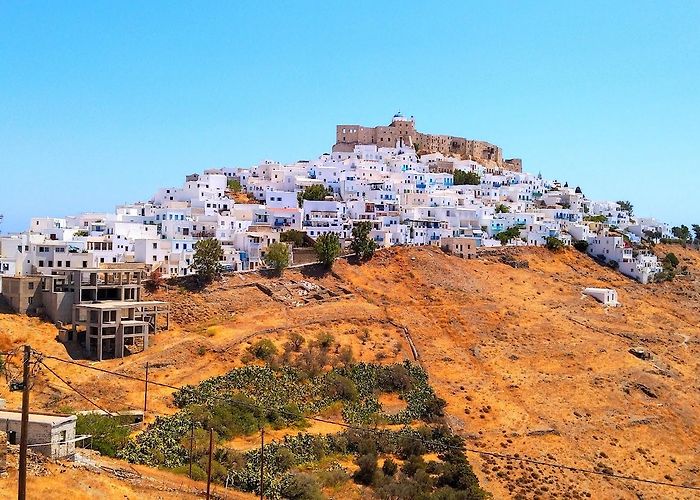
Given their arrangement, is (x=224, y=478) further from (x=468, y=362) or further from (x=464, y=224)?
(x=464, y=224)

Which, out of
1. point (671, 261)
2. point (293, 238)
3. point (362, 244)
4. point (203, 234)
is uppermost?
point (203, 234)

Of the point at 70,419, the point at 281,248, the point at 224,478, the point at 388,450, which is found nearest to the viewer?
the point at 70,419

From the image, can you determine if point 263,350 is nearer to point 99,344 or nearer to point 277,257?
point 99,344

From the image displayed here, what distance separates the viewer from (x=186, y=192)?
64312 millimetres

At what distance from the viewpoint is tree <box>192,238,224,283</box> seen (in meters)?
46.8

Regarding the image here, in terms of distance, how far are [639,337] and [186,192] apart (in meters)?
38.2

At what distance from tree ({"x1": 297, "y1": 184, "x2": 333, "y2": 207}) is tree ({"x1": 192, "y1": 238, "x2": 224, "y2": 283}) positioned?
19943 mm

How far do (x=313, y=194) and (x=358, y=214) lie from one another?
529 centimetres

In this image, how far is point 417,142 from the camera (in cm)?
10019

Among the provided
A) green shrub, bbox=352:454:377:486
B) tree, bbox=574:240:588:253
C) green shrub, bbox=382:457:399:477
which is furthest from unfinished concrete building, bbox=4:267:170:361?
tree, bbox=574:240:588:253

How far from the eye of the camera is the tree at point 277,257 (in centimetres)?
5050

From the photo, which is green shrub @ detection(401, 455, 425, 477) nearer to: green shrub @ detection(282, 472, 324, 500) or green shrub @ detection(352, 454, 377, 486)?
green shrub @ detection(352, 454, 377, 486)

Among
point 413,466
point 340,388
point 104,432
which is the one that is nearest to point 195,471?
point 104,432

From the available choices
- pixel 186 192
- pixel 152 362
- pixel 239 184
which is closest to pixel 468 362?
pixel 152 362
